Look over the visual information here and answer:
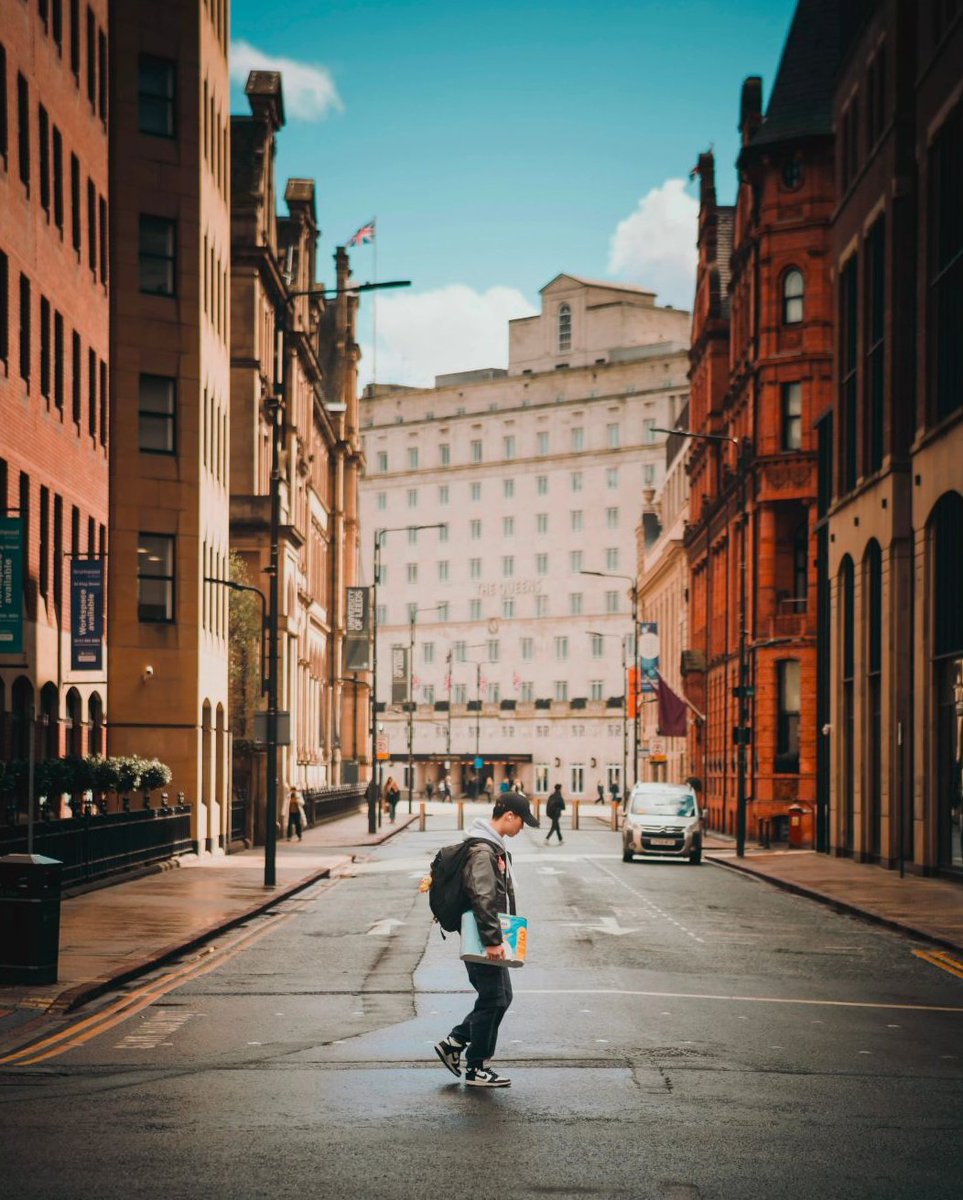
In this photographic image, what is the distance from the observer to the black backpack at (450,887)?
1129 cm

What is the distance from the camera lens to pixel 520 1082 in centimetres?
1164

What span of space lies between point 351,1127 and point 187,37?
3864 centimetres

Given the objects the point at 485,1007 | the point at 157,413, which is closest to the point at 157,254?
the point at 157,413

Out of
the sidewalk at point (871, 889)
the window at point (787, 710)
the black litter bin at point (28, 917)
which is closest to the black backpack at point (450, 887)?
the black litter bin at point (28, 917)

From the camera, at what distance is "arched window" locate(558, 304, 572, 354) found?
136375 mm

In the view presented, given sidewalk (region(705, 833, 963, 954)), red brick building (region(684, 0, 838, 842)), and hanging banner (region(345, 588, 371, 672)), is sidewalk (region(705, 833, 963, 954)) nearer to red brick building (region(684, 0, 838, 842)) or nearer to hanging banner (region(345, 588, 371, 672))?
red brick building (region(684, 0, 838, 842))

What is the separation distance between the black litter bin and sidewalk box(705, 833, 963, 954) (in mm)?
10467

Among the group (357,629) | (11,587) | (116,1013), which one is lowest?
(116,1013)

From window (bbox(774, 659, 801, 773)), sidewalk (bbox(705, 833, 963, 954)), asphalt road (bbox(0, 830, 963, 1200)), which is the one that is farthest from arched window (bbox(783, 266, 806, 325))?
asphalt road (bbox(0, 830, 963, 1200))

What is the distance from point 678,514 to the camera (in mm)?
95875

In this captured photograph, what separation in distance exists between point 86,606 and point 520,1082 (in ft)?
87.1

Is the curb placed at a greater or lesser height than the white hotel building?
lesser

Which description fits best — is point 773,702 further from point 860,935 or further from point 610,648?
point 610,648

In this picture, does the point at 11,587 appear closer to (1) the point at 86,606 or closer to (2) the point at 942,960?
(1) the point at 86,606
